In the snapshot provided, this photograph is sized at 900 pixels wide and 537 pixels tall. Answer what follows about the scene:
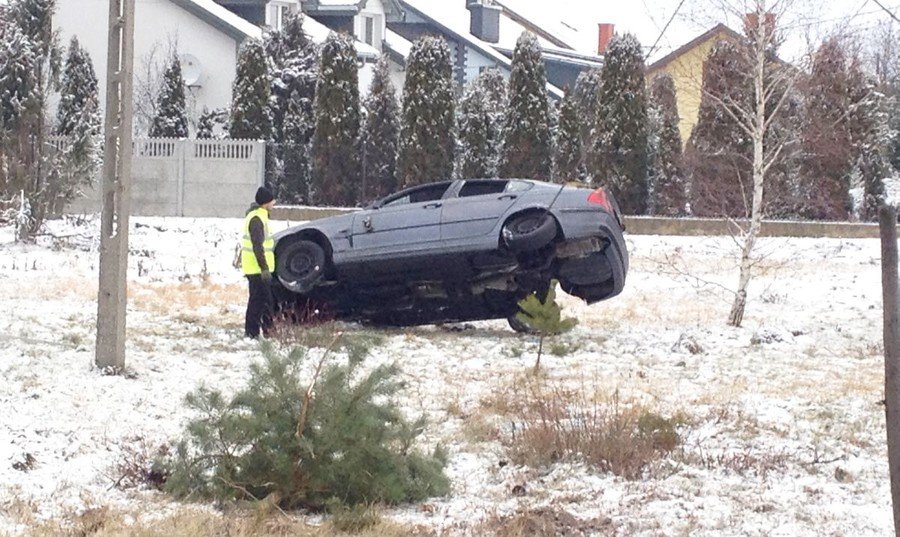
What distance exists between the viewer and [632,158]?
3394 centimetres

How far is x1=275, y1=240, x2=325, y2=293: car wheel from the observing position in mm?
15648

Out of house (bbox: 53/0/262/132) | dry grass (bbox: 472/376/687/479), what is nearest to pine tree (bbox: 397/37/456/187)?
house (bbox: 53/0/262/132)

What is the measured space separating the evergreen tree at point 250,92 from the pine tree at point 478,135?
507 cm

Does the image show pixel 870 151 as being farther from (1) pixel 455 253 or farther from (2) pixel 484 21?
(2) pixel 484 21

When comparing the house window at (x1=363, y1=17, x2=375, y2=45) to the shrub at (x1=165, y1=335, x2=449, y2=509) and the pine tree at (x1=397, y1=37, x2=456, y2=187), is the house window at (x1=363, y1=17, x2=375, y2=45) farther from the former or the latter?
the shrub at (x1=165, y1=335, x2=449, y2=509)

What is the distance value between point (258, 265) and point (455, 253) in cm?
213

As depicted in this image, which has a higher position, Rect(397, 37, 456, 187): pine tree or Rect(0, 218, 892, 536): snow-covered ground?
Rect(397, 37, 456, 187): pine tree

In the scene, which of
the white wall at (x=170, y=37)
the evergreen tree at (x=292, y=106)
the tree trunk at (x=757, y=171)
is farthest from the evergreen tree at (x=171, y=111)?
the tree trunk at (x=757, y=171)

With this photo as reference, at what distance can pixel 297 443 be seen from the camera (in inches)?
300

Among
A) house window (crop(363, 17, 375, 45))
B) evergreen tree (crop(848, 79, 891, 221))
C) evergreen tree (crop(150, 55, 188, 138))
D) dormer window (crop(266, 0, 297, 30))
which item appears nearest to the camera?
evergreen tree (crop(848, 79, 891, 221))

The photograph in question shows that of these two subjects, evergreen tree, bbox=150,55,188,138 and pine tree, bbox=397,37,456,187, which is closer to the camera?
pine tree, bbox=397,37,456,187

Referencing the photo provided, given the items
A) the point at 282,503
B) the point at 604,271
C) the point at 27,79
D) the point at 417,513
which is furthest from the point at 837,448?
the point at 27,79

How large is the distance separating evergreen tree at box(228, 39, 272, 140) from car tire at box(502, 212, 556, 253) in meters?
21.7

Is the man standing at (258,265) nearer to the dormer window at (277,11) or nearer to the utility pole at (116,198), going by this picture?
the utility pole at (116,198)
